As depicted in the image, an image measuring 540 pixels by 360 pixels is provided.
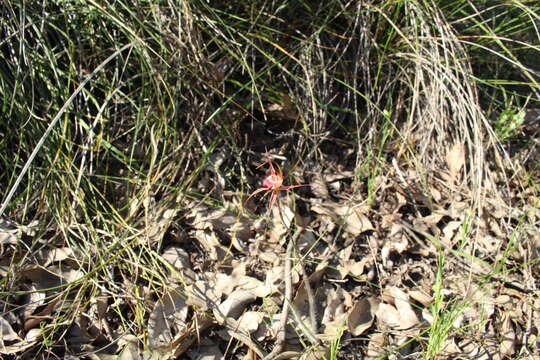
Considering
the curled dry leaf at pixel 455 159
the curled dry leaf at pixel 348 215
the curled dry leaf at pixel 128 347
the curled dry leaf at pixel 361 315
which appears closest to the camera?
the curled dry leaf at pixel 128 347

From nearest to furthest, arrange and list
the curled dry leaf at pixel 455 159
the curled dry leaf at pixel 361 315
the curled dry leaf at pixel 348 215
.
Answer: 1. the curled dry leaf at pixel 361 315
2. the curled dry leaf at pixel 348 215
3. the curled dry leaf at pixel 455 159

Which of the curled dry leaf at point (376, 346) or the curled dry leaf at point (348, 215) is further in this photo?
the curled dry leaf at point (348, 215)

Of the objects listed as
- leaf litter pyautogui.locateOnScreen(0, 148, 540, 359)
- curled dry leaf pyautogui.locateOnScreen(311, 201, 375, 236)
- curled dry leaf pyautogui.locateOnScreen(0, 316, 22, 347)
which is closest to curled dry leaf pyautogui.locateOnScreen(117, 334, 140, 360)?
leaf litter pyautogui.locateOnScreen(0, 148, 540, 359)

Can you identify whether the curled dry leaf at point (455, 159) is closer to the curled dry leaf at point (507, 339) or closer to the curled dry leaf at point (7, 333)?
the curled dry leaf at point (507, 339)

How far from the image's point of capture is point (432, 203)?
1988 millimetres

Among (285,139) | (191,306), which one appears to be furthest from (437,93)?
(191,306)

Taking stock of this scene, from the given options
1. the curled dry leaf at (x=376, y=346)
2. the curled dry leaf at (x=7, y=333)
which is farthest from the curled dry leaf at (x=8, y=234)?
the curled dry leaf at (x=376, y=346)

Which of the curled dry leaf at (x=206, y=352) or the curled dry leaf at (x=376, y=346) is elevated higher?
the curled dry leaf at (x=206, y=352)

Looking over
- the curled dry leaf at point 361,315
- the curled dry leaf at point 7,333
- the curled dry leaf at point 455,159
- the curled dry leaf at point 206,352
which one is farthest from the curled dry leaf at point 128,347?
the curled dry leaf at point 455,159

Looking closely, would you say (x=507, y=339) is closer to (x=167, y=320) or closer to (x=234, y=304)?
(x=234, y=304)

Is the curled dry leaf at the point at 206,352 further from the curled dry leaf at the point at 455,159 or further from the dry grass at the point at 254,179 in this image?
the curled dry leaf at the point at 455,159

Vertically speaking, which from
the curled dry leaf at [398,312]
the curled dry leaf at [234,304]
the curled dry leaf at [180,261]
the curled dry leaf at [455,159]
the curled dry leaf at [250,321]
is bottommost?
the curled dry leaf at [398,312]

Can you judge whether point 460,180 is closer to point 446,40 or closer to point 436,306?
point 446,40

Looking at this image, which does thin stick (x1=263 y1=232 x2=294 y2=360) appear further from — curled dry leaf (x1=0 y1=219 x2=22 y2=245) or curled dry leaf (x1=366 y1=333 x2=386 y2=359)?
curled dry leaf (x1=0 y1=219 x2=22 y2=245)
